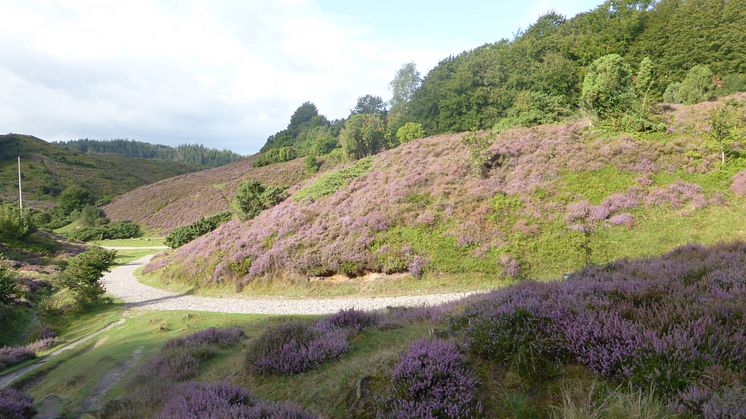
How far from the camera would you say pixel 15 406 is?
6.69 metres

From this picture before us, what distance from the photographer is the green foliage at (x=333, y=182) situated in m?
27.1

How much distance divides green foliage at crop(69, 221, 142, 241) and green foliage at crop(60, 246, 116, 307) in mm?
42129

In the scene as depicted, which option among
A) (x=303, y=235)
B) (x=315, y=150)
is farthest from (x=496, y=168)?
(x=315, y=150)

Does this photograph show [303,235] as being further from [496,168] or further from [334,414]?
[334,414]

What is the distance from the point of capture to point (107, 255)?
19641 millimetres

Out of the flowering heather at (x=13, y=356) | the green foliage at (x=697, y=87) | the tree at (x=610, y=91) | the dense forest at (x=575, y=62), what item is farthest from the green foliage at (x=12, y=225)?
the green foliage at (x=697, y=87)

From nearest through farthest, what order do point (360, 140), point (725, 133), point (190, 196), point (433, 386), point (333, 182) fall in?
point (433, 386) < point (725, 133) < point (333, 182) < point (360, 140) < point (190, 196)

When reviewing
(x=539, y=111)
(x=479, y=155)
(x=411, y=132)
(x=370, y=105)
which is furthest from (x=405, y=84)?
(x=479, y=155)

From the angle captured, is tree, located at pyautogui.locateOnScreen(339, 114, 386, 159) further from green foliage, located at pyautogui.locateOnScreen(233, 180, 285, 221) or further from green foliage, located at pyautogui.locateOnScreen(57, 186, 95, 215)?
green foliage, located at pyautogui.locateOnScreen(57, 186, 95, 215)

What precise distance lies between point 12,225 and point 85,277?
75.6 feet

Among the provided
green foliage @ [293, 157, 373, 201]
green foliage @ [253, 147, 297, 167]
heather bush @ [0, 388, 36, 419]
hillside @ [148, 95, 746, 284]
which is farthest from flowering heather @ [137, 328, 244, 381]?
green foliage @ [253, 147, 297, 167]

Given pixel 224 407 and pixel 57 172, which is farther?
pixel 57 172

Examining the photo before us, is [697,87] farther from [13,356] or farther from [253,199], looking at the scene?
[13,356]

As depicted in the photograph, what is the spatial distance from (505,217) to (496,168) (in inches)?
204
